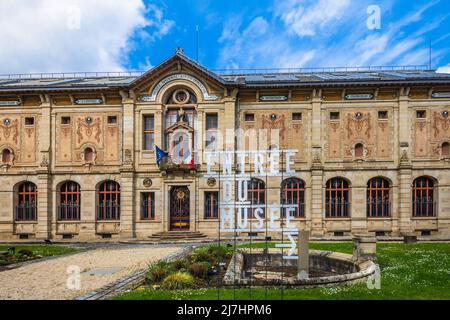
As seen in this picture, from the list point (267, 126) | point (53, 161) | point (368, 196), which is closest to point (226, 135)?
point (267, 126)

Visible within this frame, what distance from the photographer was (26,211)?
27828 millimetres

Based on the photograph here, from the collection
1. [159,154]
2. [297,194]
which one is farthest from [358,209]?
[159,154]

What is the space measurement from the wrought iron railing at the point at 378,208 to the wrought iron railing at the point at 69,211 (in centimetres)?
2437

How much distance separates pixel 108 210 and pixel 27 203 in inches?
281

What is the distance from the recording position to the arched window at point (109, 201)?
89.9 feet

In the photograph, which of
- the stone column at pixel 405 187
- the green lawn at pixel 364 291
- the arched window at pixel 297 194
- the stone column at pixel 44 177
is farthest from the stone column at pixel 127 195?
the stone column at pixel 405 187

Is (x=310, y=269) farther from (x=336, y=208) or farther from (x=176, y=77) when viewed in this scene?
(x=176, y=77)

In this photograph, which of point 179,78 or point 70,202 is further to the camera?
point 70,202

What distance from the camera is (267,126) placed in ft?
88.8

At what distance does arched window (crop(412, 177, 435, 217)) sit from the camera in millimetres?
26500

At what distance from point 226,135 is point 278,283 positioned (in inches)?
696

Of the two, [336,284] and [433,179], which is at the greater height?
[433,179]

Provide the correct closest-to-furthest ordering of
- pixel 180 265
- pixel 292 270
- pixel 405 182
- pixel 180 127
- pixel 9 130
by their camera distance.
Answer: pixel 180 265 → pixel 292 270 → pixel 405 182 → pixel 180 127 → pixel 9 130
